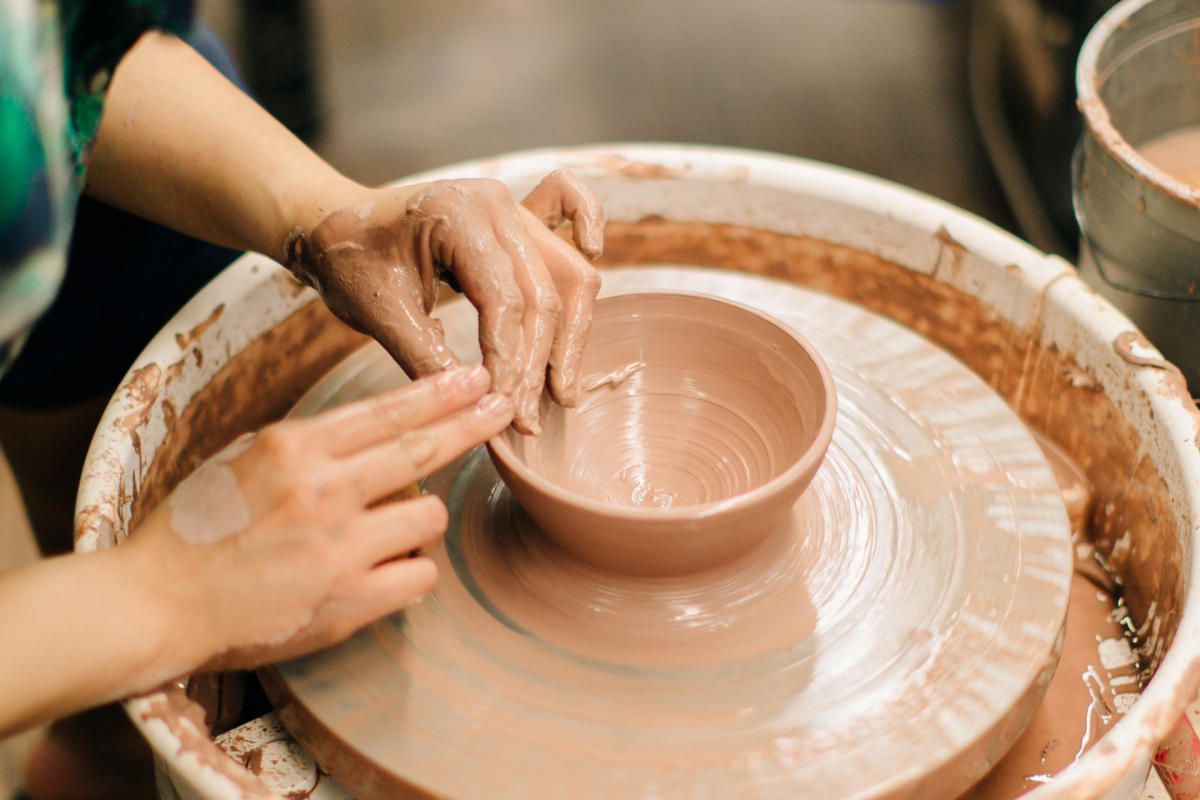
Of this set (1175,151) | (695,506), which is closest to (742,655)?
(695,506)

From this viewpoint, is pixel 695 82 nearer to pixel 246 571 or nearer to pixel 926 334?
pixel 926 334

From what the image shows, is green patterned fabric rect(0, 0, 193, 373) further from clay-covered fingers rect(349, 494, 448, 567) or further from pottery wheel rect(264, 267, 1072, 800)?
pottery wheel rect(264, 267, 1072, 800)

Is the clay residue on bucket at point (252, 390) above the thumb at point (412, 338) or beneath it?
beneath

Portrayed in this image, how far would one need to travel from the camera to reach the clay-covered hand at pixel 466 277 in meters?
1.10

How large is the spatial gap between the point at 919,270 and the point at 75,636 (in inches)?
45.5

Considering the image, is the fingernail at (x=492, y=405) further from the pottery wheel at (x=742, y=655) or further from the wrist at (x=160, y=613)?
the wrist at (x=160, y=613)

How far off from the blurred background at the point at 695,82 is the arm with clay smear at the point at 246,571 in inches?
85.8

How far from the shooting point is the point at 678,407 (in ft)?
4.25

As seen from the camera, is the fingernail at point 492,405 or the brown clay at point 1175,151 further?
the brown clay at point 1175,151

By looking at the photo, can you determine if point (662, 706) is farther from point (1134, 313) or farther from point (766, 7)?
point (766, 7)

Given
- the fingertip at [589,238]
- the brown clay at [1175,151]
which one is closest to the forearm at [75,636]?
the fingertip at [589,238]

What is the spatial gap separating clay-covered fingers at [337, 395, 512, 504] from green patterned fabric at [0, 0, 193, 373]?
28cm

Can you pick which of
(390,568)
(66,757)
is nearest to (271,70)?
(66,757)

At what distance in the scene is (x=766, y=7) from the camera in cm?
370
